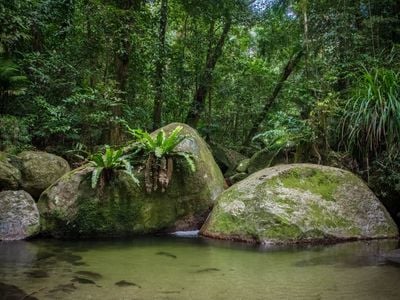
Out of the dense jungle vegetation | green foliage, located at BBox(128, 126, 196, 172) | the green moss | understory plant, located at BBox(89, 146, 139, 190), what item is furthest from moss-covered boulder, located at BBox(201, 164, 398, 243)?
understory plant, located at BBox(89, 146, 139, 190)

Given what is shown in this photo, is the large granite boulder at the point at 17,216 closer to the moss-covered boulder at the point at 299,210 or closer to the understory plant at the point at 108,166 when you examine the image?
the understory plant at the point at 108,166

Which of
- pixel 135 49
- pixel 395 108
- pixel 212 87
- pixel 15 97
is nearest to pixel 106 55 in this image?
pixel 135 49

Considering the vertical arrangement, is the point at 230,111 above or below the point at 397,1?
below

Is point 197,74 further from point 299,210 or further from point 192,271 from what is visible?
point 192,271

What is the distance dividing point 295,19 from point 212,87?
2.97m

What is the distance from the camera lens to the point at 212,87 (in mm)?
12188

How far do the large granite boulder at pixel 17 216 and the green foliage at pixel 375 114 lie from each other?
521 centimetres

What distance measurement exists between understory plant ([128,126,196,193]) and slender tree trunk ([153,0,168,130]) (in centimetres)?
377

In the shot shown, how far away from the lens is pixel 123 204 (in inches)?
245

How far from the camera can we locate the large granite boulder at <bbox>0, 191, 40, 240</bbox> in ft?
18.6

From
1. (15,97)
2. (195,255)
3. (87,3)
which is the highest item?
(87,3)

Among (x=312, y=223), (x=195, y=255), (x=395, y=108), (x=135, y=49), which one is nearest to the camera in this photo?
(x=195, y=255)

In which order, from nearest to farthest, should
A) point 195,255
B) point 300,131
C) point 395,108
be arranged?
point 195,255 < point 395,108 < point 300,131

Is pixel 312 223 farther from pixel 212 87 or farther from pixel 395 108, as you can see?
pixel 212 87
